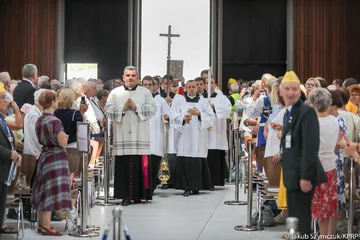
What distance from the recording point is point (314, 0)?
21781mm

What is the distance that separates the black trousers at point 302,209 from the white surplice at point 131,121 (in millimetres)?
5926

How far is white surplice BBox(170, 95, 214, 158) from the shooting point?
15070 mm

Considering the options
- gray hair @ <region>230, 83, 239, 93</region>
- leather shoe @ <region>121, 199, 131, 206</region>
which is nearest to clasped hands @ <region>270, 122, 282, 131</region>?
leather shoe @ <region>121, 199, 131, 206</region>

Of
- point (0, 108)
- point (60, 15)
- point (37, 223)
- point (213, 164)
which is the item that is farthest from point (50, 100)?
point (60, 15)

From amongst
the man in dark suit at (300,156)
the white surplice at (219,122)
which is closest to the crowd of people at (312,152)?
the man in dark suit at (300,156)

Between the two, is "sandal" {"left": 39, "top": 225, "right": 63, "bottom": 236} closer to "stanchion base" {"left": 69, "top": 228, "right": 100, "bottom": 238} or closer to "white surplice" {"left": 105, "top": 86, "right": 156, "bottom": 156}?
"stanchion base" {"left": 69, "top": 228, "right": 100, "bottom": 238}

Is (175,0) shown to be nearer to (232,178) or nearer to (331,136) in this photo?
(232,178)

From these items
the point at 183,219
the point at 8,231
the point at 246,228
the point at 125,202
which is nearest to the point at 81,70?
the point at 125,202

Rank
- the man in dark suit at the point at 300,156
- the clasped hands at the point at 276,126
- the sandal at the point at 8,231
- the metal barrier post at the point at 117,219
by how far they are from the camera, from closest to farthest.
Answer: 1. the metal barrier post at the point at 117,219
2. the man in dark suit at the point at 300,156
3. the clasped hands at the point at 276,126
4. the sandal at the point at 8,231

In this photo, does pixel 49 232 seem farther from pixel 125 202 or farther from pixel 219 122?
pixel 219 122

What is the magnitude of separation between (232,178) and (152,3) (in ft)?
22.9

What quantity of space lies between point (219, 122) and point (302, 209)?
819cm

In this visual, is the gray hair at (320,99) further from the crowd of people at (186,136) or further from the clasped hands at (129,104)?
the clasped hands at (129,104)

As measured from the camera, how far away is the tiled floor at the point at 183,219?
10.6 meters
